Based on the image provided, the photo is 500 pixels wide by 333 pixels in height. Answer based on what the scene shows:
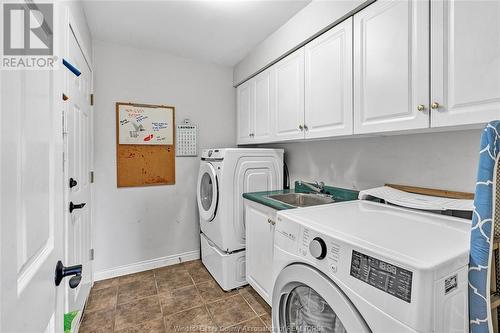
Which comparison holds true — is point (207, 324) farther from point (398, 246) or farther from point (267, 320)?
point (398, 246)

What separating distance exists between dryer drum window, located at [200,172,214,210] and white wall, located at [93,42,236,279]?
32 centimetres

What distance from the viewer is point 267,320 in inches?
71.4

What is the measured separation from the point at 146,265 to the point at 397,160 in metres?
2.65

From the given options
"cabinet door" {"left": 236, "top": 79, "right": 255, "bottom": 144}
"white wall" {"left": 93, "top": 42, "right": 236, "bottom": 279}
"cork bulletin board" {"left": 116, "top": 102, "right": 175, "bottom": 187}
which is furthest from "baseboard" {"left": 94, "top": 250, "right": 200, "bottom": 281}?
"cabinet door" {"left": 236, "top": 79, "right": 255, "bottom": 144}

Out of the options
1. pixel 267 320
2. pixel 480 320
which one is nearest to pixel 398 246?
pixel 480 320

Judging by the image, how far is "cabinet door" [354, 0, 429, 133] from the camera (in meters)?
1.14

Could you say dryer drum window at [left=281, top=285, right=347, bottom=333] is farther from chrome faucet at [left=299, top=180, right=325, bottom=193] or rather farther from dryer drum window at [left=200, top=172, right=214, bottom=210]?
dryer drum window at [left=200, top=172, right=214, bottom=210]

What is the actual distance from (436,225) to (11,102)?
1422mm

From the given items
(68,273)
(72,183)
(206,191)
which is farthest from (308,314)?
(206,191)

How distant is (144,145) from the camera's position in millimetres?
2547

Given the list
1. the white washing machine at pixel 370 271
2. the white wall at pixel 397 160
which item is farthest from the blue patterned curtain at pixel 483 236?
the white wall at pixel 397 160

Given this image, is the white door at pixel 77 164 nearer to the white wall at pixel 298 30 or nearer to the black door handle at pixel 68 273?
the black door handle at pixel 68 273

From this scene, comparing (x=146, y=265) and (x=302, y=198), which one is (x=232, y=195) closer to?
(x=302, y=198)

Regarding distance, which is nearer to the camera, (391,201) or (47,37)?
(47,37)
